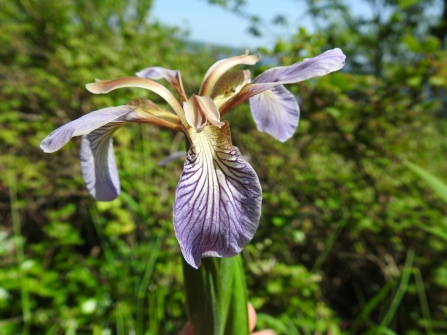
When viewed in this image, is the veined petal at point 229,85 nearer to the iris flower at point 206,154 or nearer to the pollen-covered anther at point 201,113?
the iris flower at point 206,154

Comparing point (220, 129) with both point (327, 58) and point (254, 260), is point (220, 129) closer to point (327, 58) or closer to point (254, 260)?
point (327, 58)

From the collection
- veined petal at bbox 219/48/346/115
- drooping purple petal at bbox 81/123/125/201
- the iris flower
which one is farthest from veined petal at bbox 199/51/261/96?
drooping purple petal at bbox 81/123/125/201

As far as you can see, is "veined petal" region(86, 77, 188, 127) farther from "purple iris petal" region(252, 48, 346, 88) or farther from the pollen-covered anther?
"purple iris petal" region(252, 48, 346, 88)

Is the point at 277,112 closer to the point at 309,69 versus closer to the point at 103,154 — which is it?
the point at 309,69

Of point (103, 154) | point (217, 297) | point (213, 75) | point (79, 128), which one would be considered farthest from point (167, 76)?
point (217, 297)

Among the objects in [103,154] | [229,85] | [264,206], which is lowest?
[264,206]

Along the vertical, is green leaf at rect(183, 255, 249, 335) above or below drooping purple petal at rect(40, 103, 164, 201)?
below
